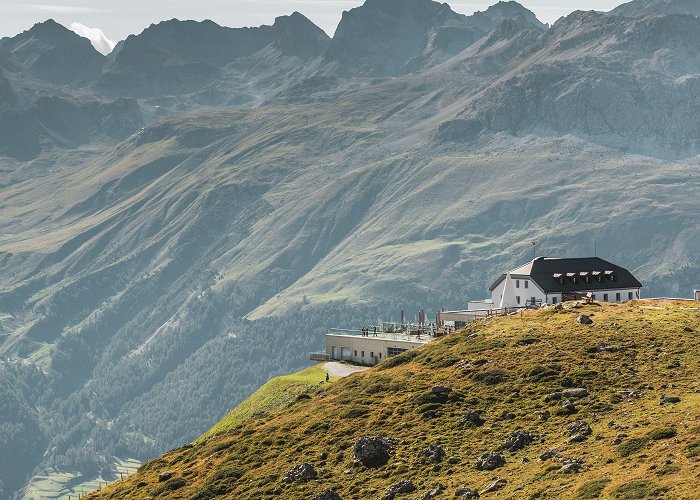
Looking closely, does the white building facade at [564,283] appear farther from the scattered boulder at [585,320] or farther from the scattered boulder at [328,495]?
the scattered boulder at [328,495]

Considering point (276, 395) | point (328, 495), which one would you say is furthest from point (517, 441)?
point (276, 395)

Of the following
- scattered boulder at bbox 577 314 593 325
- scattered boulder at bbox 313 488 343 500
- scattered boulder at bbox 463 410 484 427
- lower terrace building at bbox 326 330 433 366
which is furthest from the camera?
lower terrace building at bbox 326 330 433 366

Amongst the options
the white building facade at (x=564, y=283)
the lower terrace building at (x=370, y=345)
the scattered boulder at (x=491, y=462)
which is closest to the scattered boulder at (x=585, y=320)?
the scattered boulder at (x=491, y=462)

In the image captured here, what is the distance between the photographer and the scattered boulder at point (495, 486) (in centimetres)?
6309

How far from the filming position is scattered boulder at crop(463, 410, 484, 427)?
77.7 metres

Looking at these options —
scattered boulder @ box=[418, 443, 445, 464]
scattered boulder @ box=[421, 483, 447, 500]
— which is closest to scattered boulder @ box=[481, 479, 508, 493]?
scattered boulder @ box=[421, 483, 447, 500]

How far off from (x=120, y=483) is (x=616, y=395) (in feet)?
159

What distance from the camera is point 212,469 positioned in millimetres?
89312

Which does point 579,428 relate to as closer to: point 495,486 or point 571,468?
point 571,468

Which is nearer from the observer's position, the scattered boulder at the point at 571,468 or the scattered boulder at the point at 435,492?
the scattered boulder at the point at 571,468

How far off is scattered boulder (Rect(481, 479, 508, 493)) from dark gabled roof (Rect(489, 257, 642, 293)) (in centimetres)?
7693

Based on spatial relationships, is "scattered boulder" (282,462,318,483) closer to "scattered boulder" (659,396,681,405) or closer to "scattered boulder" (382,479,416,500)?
"scattered boulder" (382,479,416,500)

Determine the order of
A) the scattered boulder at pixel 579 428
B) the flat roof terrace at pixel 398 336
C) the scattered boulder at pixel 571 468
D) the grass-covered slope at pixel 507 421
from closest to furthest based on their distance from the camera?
the scattered boulder at pixel 571 468 → the grass-covered slope at pixel 507 421 → the scattered boulder at pixel 579 428 → the flat roof terrace at pixel 398 336

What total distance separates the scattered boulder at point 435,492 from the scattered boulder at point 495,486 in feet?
11.5
